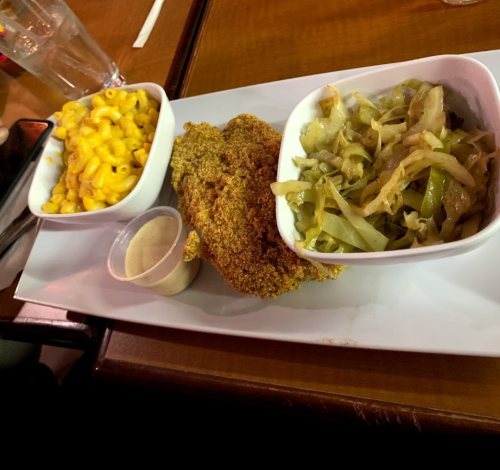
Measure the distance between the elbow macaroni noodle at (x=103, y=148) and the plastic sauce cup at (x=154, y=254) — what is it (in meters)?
0.11

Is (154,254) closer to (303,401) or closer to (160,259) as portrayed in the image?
(160,259)

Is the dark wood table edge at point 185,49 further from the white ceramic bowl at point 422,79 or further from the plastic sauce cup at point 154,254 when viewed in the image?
the white ceramic bowl at point 422,79

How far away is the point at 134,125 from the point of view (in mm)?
1295

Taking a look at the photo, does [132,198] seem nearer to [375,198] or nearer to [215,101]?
[215,101]

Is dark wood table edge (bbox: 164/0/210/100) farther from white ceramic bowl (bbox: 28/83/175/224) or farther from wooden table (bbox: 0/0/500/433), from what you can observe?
white ceramic bowl (bbox: 28/83/175/224)

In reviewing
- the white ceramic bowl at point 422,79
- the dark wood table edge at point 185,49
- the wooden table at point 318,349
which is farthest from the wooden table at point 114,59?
the white ceramic bowl at point 422,79

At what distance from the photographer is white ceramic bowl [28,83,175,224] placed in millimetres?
1202

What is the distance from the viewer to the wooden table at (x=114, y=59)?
4.44 ft

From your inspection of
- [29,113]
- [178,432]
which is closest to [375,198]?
[178,432]

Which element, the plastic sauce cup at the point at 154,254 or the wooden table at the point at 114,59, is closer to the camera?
the plastic sauce cup at the point at 154,254

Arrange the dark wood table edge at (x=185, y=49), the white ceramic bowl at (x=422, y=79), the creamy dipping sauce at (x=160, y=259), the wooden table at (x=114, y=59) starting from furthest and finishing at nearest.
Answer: the dark wood table edge at (x=185, y=49) < the wooden table at (x=114, y=59) < the creamy dipping sauce at (x=160, y=259) < the white ceramic bowl at (x=422, y=79)

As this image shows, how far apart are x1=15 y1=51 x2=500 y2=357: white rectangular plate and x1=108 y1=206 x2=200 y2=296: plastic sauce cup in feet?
0.20

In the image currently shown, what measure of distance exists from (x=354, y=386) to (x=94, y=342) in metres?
0.83

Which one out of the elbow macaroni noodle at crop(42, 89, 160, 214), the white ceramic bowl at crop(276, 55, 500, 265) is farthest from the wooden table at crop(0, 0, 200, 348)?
the white ceramic bowl at crop(276, 55, 500, 265)
